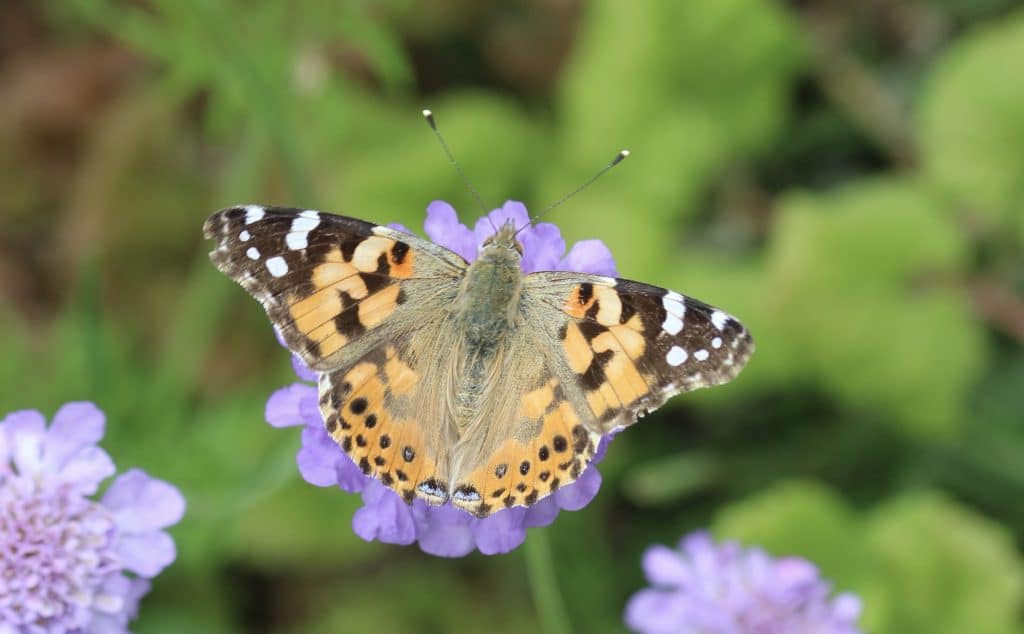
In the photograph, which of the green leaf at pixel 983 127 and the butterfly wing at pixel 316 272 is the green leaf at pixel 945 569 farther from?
the butterfly wing at pixel 316 272

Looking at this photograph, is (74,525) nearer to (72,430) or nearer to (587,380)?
(72,430)

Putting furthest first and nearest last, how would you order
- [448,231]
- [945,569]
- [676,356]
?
[945,569]
[448,231]
[676,356]

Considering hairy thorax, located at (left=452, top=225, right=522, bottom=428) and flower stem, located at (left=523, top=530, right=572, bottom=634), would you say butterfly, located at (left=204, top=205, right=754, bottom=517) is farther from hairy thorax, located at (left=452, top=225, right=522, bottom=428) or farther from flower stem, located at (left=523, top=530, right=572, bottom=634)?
flower stem, located at (left=523, top=530, right=572, bottom=634)

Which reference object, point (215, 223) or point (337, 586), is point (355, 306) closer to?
point (215, 223)

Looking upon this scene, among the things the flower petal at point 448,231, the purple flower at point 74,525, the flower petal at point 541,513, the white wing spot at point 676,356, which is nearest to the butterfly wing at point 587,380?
the white wing spot at point 676,356

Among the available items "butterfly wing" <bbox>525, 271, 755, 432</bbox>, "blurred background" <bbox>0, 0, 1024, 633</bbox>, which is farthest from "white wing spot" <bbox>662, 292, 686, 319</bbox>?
"blurred background" <bbox>0, 0, 1024, 633</bbox>

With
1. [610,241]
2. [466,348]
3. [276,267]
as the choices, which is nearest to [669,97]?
[610,241]

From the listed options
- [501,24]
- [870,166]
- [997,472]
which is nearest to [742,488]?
[997,472]
